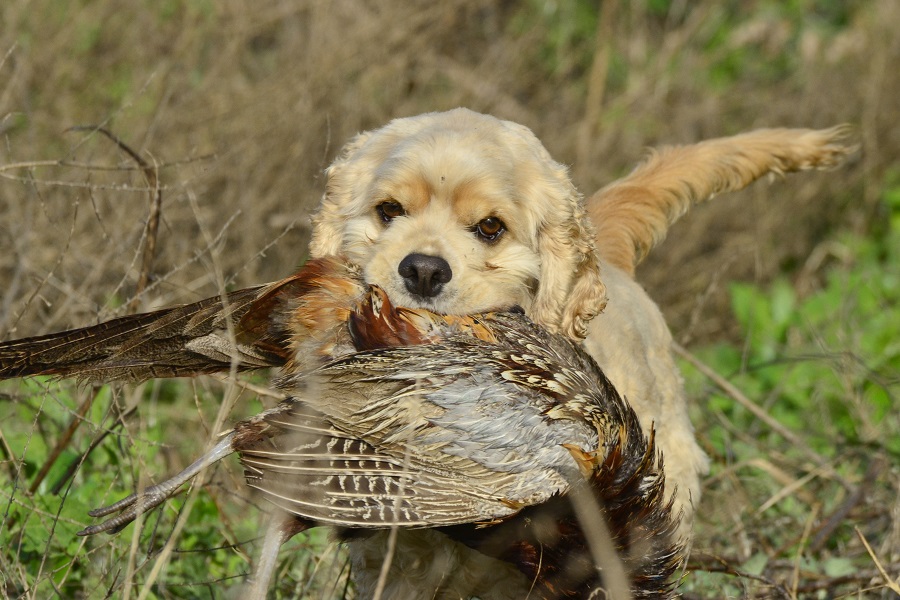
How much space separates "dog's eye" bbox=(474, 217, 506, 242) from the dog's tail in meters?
0.91

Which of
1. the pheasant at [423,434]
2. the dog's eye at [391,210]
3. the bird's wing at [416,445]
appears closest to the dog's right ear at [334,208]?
the dog's eye at [391,210]

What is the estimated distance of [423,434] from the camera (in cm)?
277

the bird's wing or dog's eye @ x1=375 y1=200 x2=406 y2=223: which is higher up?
the bird's wing

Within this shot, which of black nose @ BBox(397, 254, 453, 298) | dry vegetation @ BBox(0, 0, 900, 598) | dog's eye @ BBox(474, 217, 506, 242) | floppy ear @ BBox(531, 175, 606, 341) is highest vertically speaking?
black nose @ BBox(397, 254, 453, 298)

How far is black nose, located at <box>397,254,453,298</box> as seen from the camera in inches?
140

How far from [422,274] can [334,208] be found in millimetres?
772

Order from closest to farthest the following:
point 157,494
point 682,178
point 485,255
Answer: point 157,494 → point 485,255 → point 682,178

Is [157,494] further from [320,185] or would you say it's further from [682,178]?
[320,185]

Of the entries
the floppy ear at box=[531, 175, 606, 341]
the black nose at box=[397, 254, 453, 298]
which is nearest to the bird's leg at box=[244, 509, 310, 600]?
the black nose at box=[397, 254, 453, 298]

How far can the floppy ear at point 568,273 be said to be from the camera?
3977 millimetres

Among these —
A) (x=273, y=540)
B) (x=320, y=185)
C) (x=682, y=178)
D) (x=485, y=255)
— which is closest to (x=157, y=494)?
(x=273, y=540)

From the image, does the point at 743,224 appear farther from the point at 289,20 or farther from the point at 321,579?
the point at 321,579

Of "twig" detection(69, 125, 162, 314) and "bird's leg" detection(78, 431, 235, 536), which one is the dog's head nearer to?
"twig" detection(69, 125, 162, 314)

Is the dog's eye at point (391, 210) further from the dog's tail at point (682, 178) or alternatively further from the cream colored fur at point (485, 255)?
the dog's tail at point (682, 178)
